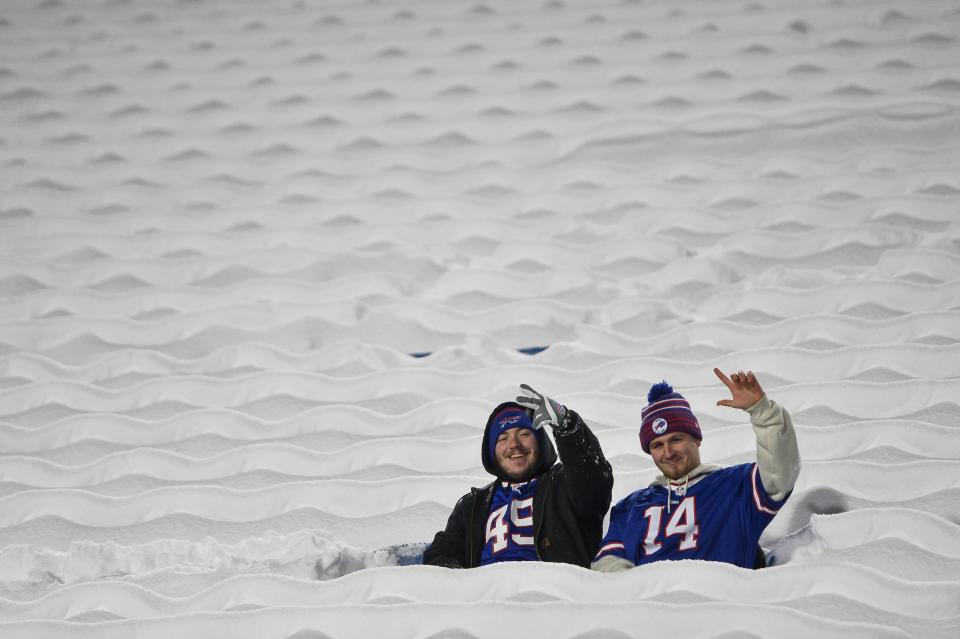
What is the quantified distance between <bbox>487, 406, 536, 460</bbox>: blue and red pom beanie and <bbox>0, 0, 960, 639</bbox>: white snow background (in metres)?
0.27

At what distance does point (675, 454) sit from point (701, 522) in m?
0.13

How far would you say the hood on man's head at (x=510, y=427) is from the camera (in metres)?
2.03

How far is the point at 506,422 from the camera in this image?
6.67 ft

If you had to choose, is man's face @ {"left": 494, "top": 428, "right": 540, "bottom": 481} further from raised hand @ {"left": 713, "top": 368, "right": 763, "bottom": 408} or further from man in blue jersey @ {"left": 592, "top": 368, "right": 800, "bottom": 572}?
raised hand @ {"left": 713, "top": 368, "right": 763, "bottom": 408}

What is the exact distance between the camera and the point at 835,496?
2.06 meters

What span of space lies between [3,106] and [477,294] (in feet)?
7.81

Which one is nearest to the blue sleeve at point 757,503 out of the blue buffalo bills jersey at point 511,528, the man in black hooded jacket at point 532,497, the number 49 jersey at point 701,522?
the number 49 jersey at point 701,522

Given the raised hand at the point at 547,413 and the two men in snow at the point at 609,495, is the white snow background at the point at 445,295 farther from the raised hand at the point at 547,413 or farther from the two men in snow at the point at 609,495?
the raised hand at the point at 547,413

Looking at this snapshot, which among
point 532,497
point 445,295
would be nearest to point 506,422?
point 532,497

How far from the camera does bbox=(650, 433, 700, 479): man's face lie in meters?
1.90

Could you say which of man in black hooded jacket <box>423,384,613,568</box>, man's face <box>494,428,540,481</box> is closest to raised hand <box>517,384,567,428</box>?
man in black hooded jacket <box>423,384,613,568</box>

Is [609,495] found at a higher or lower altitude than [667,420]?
lower

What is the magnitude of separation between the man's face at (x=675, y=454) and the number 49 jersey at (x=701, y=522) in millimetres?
24

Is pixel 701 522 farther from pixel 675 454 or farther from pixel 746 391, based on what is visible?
pixel 746 391
